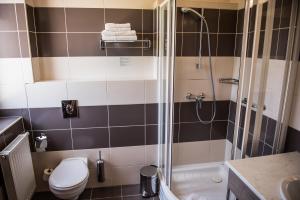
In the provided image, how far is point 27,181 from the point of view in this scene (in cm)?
218

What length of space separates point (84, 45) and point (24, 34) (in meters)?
0.55

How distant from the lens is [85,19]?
2318mm

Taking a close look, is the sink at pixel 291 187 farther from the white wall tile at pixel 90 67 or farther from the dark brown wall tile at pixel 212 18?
the white wall tile at pixel 90 67

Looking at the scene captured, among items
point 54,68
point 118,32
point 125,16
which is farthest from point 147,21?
point 54,68

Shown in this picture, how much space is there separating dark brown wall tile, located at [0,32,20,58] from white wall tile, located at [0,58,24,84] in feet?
0.16

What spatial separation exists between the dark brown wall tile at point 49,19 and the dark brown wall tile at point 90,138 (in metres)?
1.09

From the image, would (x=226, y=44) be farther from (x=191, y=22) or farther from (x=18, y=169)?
(x=18, y=169)

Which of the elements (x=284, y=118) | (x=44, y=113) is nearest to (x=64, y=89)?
(x=44, y=113)

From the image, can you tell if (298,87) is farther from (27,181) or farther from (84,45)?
(27,181)

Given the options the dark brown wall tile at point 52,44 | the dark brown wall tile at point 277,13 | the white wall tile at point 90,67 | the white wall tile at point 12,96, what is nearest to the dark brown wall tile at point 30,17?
the dark brown wall tile at point 52,44

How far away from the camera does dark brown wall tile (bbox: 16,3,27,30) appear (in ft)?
6.79

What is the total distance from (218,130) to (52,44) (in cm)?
207

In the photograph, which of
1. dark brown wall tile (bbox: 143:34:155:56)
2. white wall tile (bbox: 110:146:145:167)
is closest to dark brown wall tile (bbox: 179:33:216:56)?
dark brown wall tile (bbox: 143:34:155:56)

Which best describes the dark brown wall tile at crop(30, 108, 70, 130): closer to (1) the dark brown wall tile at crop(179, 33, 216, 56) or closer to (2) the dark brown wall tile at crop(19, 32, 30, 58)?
(2) the dark brown wall tile at crop(19, 32, 30, 58)
